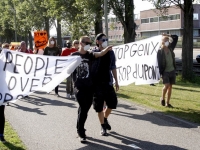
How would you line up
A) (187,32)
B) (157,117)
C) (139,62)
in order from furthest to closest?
(187,32)
(139,62)
(157,117)

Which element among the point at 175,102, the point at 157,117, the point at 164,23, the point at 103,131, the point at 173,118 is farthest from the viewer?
the point at 164,23

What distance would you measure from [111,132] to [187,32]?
407 inches

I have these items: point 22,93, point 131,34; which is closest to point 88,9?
point 131,34

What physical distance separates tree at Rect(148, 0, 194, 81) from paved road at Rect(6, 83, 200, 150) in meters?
7.49

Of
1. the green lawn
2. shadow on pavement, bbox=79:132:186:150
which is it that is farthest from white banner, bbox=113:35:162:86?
shadow on pavement, bbox=79:132:186:150

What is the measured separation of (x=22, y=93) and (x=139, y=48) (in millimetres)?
4650

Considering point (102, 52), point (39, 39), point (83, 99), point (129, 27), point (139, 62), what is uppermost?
point (129, 27)

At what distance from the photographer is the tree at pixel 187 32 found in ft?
53.0

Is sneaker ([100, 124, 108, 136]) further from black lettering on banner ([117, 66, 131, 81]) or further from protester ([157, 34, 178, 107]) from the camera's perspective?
black lettering on banner ([117, 66, 131, 81])

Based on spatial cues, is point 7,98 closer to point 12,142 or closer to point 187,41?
point 12,142

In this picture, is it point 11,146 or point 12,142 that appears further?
point 12,142

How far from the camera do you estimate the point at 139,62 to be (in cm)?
1019

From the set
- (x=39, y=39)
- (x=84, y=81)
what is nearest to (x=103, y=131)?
(x=84, y=81)

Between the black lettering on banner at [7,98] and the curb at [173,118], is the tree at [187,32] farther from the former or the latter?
the black lettering on banner at [7,98]
